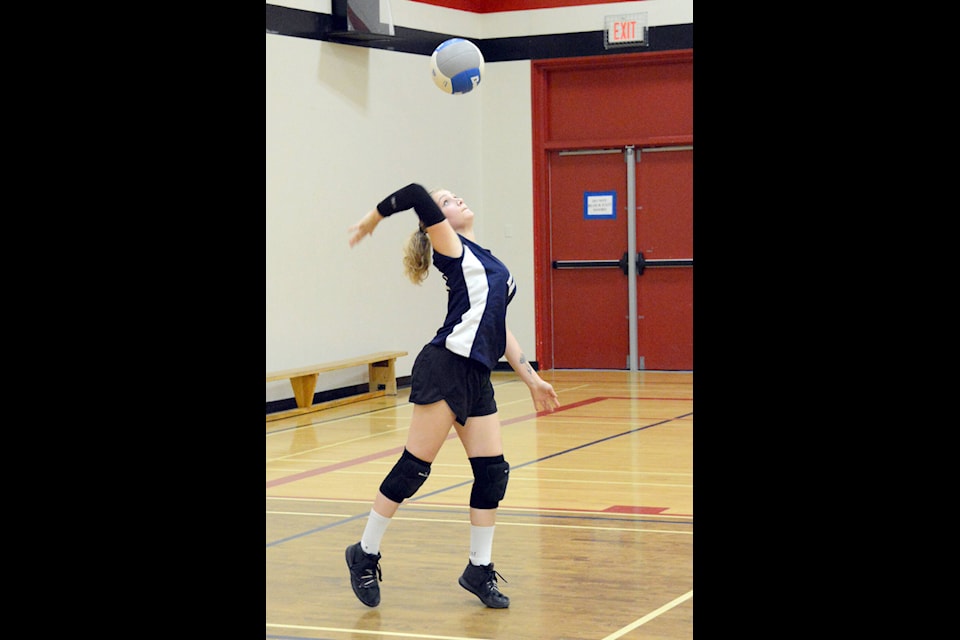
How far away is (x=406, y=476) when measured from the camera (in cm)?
456

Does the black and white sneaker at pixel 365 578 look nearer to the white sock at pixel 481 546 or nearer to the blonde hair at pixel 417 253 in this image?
the white sock at pixel 481 546

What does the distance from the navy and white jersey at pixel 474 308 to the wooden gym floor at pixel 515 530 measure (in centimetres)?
95

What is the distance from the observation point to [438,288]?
1282cm

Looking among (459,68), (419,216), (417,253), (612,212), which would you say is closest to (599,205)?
(612,212)

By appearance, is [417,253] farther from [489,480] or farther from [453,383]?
[489,480]

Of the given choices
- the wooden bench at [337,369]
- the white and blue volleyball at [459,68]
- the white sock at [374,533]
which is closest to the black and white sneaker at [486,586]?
the white sock at [374,533]

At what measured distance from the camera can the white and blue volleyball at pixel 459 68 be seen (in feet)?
18.3

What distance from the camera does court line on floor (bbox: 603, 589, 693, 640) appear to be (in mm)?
4203

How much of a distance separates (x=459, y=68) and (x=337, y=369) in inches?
233

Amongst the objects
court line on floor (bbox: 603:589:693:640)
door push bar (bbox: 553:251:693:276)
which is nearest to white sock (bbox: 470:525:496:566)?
court line on floor (bbox: 603:589:693:640)
